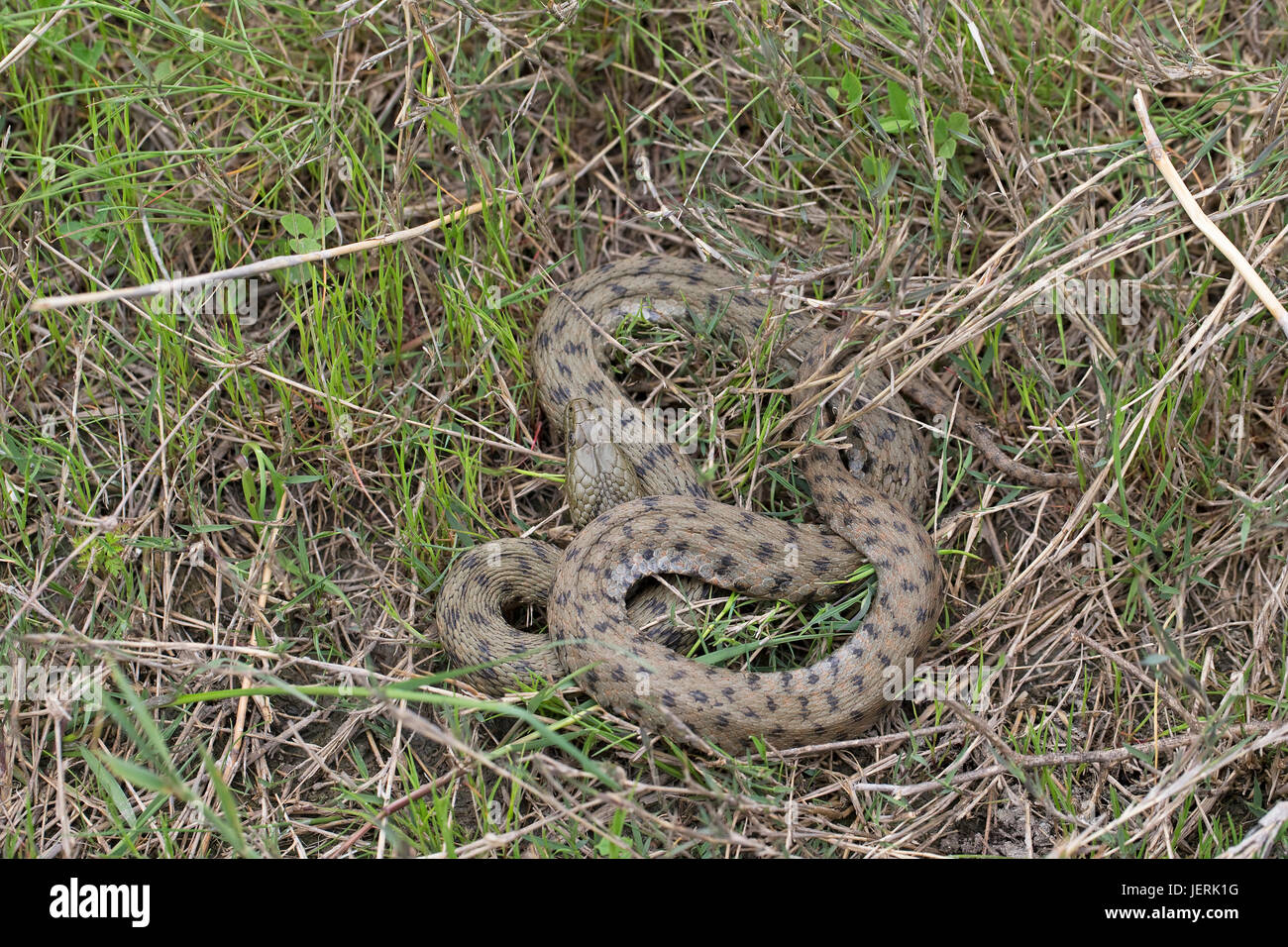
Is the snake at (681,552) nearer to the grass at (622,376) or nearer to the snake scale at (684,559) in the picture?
the snake scale at (684,559)

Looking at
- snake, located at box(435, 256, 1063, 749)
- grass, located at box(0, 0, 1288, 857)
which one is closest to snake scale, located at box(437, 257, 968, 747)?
snake, located at box(435, 256, 1063, 749)

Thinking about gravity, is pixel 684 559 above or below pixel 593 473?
below

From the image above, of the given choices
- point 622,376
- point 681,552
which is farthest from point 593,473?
point 622,376

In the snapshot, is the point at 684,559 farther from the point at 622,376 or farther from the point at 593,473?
the point at 622,376

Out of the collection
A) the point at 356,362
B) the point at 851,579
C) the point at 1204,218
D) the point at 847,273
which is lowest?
the point at 851,579

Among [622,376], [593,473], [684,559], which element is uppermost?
[622,376]
